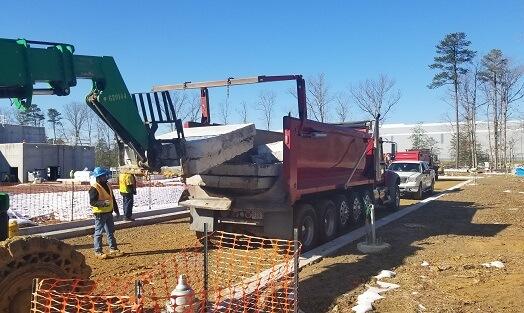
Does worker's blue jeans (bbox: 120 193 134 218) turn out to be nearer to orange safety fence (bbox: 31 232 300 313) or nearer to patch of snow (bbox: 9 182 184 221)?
patch of snow (bbox: 9 182 184 221)

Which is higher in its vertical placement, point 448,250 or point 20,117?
point 20,117

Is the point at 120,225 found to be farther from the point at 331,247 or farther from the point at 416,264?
the point at 416,264

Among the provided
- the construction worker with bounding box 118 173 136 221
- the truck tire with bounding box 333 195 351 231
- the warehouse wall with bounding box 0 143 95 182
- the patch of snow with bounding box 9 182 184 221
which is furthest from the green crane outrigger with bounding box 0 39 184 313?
the warehouse wall with bounding box 0 143 95 182

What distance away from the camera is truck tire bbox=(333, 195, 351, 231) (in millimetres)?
11594

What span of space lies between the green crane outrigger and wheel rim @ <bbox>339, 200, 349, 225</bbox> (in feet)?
18.3

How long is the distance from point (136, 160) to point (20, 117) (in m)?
96.4

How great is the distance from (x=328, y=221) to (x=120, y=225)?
5796mm

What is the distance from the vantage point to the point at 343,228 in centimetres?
1211

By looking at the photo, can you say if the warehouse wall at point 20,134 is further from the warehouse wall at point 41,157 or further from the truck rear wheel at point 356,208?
the truck rear wheel at point 356,208

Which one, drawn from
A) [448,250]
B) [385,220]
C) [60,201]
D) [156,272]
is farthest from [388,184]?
[60,201]

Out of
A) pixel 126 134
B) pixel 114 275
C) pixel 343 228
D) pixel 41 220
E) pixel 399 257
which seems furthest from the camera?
pixel 41 220

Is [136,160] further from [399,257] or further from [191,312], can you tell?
[399,257]

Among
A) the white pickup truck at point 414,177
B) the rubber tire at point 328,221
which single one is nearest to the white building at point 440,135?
the white pickup truck at point 414,177

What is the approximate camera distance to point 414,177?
2188 centimetres
